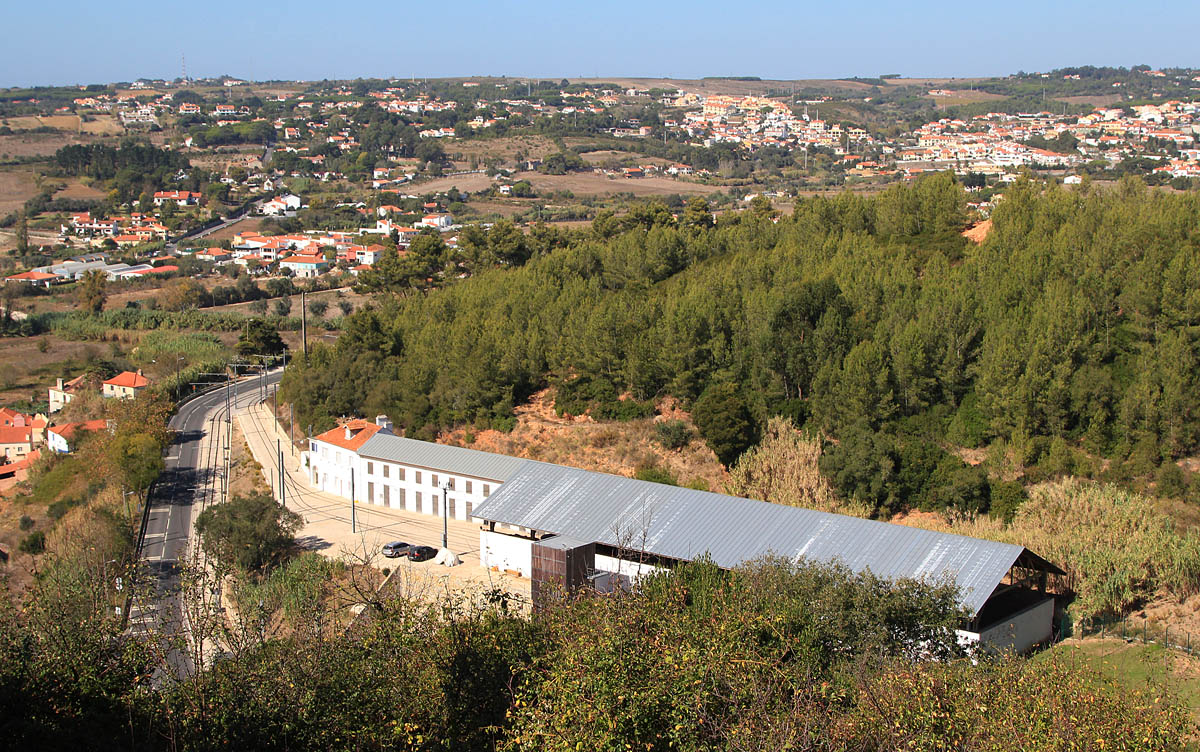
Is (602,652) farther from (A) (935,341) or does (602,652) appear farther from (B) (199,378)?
(B) (199,378)

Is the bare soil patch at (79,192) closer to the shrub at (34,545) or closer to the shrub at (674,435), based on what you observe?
the shrub at (34,545)

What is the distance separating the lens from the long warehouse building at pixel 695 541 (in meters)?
18.8

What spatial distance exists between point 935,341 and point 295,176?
97.0 m

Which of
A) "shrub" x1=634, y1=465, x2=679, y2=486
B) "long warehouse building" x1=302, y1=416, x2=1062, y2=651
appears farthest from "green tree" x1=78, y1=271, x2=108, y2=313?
"shrub" x1=634, y1=465, x2=679, y2=486

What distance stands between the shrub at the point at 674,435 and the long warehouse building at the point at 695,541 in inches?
189

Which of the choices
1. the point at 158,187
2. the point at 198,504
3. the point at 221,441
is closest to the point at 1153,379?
Result: the point at 198,504

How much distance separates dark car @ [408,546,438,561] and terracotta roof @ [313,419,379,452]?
6.16 m

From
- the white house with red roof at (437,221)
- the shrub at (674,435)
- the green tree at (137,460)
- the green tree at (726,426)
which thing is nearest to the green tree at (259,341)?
the green tree at (137,460)

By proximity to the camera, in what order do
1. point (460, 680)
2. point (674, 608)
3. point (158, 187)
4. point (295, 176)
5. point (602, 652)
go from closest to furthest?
1. point (602, 652)
2. point (460, 680)
3. point (674, 608)
4. point (158, 187)
5. point (295, 176)

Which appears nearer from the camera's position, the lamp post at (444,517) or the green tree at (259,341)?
the lamp post at (444,517)

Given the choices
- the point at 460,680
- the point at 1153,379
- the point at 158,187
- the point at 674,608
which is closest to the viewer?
the point at 460,680

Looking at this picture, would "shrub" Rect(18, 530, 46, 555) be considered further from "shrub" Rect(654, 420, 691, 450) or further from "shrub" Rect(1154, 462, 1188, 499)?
"shrub" Rect(1154, 462, 1188, 499)

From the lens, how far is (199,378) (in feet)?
156

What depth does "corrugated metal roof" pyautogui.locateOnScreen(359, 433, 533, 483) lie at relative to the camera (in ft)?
92.6
